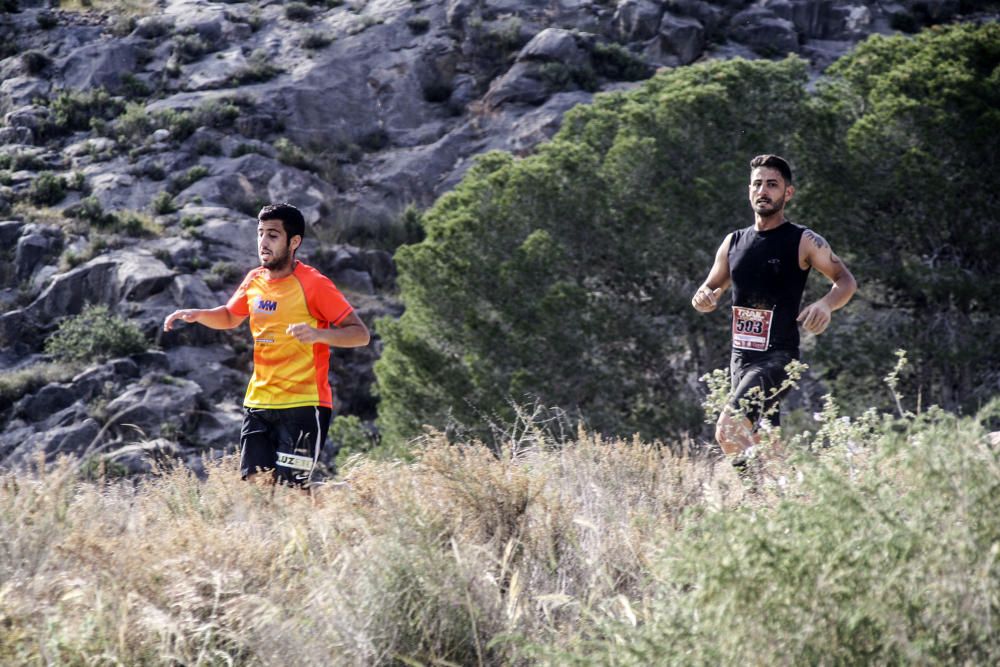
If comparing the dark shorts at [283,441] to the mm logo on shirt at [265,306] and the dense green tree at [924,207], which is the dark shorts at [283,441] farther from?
the dense green tree at [924,207]

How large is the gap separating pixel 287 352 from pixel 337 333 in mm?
284

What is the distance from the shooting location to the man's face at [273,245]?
6035 mm

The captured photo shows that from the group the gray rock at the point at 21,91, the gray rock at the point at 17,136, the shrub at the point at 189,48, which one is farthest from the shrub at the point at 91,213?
the shrub at the point at 189,48

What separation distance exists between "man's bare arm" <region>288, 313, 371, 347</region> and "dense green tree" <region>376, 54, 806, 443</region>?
14859 millimetres

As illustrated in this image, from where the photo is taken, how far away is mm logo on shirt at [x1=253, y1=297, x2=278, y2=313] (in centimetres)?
601

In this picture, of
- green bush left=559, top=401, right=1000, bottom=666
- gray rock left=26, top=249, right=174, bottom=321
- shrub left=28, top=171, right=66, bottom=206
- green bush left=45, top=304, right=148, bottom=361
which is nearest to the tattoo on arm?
green bush left=559, top=401, right=1000, bottom=666

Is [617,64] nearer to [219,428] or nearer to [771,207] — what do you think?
[219,428]

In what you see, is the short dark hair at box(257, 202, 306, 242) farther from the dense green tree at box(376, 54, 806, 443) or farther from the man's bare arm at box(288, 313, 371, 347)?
the dense green tree at box(376, 54, 806, 443)

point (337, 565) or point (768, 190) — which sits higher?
point (768, 190)

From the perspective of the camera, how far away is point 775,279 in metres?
5.81

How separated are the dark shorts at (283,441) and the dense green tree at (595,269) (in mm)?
14934

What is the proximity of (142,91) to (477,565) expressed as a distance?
36.8 m

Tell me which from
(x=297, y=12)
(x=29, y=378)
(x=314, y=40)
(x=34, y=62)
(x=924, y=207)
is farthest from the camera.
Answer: (x=297, y=12)

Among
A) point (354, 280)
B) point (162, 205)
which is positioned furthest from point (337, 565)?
point (162, 205)
